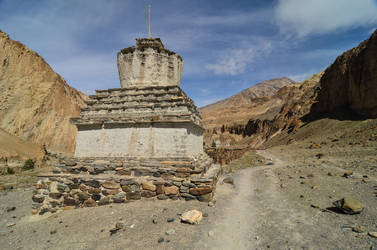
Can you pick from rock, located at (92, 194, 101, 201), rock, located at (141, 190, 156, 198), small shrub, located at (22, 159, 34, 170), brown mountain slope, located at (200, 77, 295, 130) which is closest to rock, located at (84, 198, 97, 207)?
rock, located at (92, 194, 101, 201)

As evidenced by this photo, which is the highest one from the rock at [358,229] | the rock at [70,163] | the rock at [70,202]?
the rock at [70,163]

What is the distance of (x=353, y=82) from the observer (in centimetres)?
2866

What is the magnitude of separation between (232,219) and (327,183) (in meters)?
5.59

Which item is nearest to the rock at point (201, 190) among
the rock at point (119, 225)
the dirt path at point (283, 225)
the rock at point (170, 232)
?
the dirt path at point (283, 225)

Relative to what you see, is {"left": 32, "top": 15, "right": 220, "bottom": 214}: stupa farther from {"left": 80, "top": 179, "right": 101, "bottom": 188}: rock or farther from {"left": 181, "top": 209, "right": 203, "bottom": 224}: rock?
{"left": 181, "top": 209, "right": 203, "bottom": 224}: rock

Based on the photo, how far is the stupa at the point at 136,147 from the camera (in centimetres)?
642

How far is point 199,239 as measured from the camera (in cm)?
414

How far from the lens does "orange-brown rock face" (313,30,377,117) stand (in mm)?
25375

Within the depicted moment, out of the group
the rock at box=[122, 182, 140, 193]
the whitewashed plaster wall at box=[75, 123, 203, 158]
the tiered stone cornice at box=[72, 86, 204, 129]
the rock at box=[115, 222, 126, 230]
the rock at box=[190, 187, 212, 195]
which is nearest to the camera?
the rock at box=[115, 222, 126, 230]

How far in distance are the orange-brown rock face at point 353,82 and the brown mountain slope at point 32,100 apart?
48.3 metres

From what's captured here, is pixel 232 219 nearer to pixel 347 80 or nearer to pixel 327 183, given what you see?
pixel 327 183

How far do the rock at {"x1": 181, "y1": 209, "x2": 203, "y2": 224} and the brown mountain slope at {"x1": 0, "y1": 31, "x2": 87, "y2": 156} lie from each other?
35.2m

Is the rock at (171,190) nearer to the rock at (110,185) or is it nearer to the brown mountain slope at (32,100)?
the rock at (110,185)

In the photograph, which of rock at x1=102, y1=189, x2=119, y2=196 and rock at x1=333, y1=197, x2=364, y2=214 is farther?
rock at x1=102, y1=189, x2=119, y2=196
